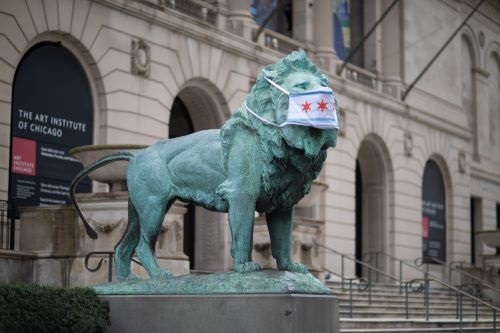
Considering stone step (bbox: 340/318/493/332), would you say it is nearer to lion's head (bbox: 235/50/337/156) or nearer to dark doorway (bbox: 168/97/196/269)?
lion's head (bbox: 235/50/337/156)

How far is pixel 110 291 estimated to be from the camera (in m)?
9.73

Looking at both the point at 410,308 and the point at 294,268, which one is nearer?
the point at 294,268

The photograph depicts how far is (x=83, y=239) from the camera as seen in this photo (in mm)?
16828

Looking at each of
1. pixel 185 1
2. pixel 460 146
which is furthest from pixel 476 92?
Result: pixel 185 1

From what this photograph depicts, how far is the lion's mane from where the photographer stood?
9281 millimetres

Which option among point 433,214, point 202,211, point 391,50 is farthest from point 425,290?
point 433,214

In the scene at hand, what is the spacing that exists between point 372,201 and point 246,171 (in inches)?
1076

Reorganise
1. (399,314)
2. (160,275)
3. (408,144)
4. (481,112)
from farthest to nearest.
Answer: (481,112)
(408,144)
(399,314)
(160,275)

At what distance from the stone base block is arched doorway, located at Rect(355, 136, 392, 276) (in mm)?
26271

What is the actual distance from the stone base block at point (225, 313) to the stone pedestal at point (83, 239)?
6.96 m

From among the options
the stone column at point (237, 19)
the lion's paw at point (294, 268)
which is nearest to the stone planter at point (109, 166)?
the lion's paw at point (294, 268)

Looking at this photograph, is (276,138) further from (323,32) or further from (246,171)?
(323,32)

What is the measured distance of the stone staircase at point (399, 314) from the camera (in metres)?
18.6

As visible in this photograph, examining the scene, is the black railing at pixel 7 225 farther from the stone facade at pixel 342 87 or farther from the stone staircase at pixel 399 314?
the stone staircase at pixel 399 314
